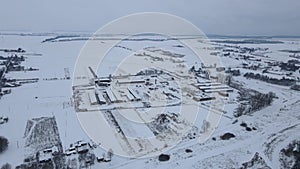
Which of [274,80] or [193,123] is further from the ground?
[274,80]

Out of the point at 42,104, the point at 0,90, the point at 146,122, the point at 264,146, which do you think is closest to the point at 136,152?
the point at 146,122

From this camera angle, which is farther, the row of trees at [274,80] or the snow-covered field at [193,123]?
the row of trees at [274,80]

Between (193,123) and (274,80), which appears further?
(274,80)

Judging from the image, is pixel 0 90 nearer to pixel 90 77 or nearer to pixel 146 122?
pixel 90 77

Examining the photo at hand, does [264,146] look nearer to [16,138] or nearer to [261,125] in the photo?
[261,125]

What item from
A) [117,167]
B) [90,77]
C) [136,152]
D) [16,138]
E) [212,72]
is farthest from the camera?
[212,72]

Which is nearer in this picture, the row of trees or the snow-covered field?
the snow-covered field

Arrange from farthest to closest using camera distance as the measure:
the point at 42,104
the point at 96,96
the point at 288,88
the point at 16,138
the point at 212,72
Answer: the point at 212,72 < the point at 288,88 < the point at 96,96 < the point at 42,104 < the point at 16,138

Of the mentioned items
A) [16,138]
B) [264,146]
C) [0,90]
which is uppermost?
[0,90]

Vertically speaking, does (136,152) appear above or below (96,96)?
below

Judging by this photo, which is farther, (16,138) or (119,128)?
(119,128)
